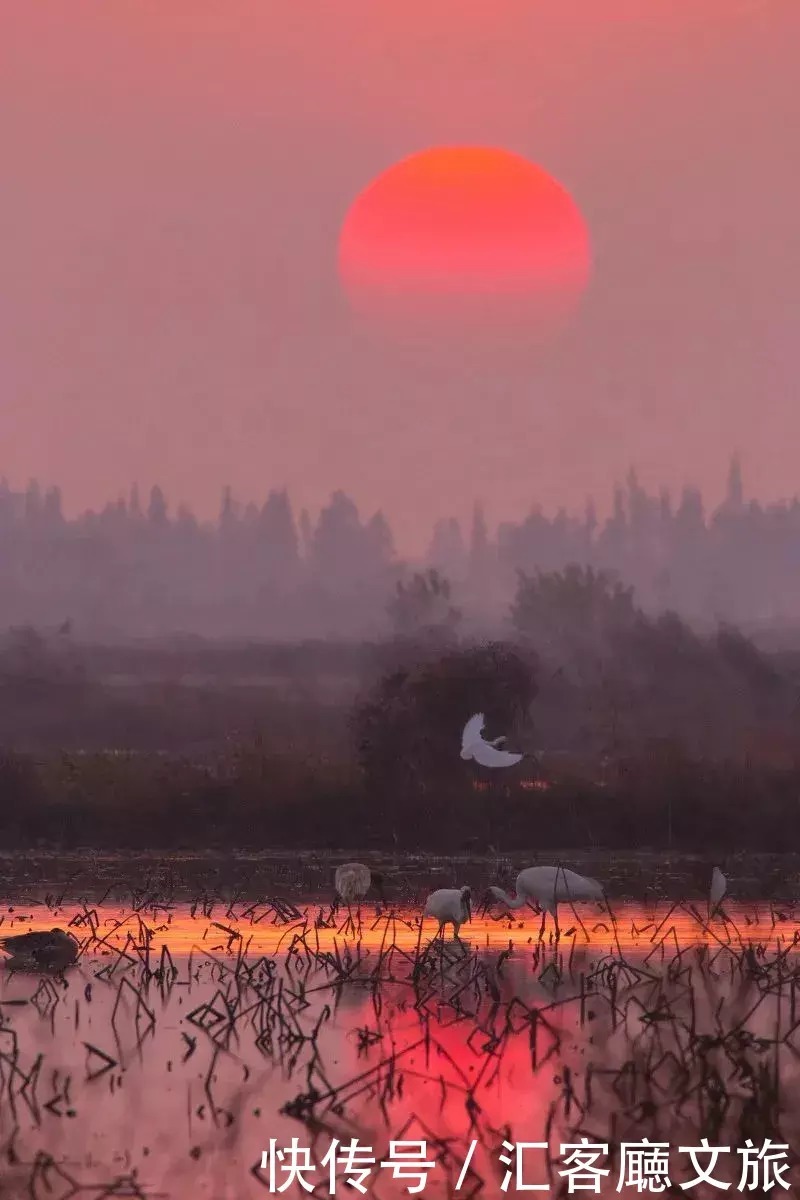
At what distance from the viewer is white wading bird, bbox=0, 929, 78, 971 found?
15.5m

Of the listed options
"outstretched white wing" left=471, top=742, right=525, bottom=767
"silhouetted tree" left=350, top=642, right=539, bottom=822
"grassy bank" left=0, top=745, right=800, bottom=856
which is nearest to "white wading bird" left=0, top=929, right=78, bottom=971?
"outstretched white wing" left=471, top=742, right=525, bottom=767

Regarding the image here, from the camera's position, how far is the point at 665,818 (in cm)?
3547

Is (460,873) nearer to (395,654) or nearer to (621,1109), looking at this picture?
(395,654)

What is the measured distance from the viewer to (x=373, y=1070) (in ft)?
33.0

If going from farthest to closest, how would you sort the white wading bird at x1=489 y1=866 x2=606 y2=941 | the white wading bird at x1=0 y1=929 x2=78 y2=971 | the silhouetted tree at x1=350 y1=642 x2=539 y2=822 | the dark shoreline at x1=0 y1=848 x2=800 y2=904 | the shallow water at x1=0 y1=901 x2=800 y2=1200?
the silhouetted tree at x1=350 y1=642 x2=539 y2=822, the dark shoreline at x1=0 y1=848 x2=800 y2=904, the white wading bird at x1=489 y1=866 x2=606 y2=941, the white wading bird at x1=0 y1=929 x2=78 y2=971, the shallow water at x1=0 y1=901 x2=800 y2=1200

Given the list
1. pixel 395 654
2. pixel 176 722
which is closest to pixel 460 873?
pixel 395 654

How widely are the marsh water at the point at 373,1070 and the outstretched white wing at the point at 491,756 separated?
4.53 meters

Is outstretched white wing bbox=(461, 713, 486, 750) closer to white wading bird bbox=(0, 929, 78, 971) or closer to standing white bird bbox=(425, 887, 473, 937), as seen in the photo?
standing white bird bbox=(425, 887, 473, 937)

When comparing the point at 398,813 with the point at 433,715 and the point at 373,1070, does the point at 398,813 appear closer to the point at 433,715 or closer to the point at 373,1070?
the point at 433,715

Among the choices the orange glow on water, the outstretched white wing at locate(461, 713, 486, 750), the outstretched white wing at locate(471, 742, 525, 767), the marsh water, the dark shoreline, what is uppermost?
the outstretched white wing at locate(461, 713, 486, 750)

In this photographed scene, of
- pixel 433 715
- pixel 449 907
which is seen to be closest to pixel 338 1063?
pixel 449 907

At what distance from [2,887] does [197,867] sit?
4.80m

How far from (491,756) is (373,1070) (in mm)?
12191

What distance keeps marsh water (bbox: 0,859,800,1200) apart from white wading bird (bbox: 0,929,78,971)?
0.51 ft
